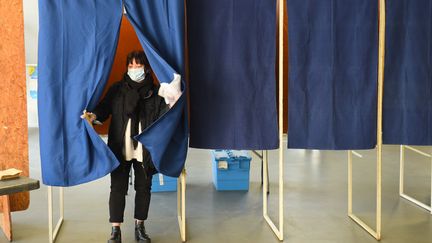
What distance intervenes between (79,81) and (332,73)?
1.78m

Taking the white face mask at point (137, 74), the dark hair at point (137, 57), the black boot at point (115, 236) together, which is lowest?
the black boot at point (115, 236)

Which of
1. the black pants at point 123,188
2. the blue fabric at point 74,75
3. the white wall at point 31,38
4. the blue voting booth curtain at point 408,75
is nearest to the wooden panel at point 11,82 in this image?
the blue fabric at point 74,75

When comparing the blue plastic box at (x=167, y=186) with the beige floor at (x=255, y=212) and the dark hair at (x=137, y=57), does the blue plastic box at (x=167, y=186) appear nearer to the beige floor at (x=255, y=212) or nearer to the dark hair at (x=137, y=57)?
the beige floor at (x=255, y=212)

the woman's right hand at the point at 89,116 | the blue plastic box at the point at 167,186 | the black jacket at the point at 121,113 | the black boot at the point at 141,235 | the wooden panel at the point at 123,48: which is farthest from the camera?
the blue plastic box at the point at 167,186

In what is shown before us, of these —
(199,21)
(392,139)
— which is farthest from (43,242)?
(392,139)

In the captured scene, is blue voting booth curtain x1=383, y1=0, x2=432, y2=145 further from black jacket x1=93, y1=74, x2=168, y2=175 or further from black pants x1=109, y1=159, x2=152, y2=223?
black pants x1=109, y1=159, x2=152, y2=223

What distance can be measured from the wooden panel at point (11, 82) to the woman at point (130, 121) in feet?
2.60

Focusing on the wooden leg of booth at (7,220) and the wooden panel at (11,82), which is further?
the wooden panel at (11,82)

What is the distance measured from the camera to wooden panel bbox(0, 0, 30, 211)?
3.37 meters

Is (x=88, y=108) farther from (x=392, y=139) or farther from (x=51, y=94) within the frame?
(x=392, y=139)

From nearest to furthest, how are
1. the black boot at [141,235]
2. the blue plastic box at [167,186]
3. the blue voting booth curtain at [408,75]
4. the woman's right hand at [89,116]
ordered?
the woman's right hand at [89,116]
the black boot at [141,235]
the blue voting booth curtain at [408,75]
the blue plastic box at [167,186]

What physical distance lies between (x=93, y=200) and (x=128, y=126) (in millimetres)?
1571

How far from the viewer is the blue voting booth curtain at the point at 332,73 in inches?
127

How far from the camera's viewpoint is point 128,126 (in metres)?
3.05
